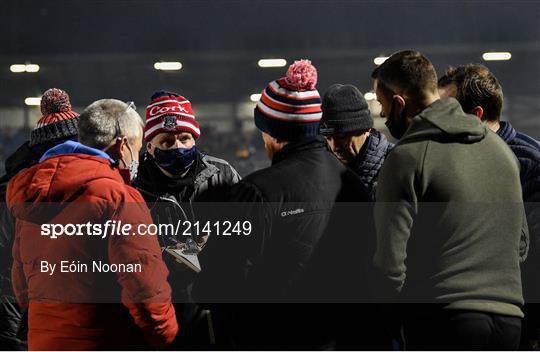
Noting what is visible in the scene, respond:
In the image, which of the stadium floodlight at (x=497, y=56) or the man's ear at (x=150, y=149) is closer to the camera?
the man's ear at (x=150, y=149)

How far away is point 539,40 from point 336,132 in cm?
309

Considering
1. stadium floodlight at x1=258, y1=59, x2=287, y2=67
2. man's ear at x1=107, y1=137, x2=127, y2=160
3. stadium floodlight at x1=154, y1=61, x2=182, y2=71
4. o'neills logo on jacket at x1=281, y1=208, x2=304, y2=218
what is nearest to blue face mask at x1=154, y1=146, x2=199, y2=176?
man's ear at x1=107, y1=137, x2=127, y2=160

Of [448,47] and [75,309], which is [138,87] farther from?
[75,309]

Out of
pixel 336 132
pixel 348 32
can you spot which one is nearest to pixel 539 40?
pixel 348 32

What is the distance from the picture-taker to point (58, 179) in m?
2.07

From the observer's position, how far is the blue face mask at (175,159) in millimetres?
2809

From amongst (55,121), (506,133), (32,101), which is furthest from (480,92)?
(32,101)

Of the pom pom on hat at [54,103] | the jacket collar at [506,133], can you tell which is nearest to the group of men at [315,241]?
the jacket collar at [506,133]

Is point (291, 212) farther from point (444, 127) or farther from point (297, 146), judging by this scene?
point (444, 127)

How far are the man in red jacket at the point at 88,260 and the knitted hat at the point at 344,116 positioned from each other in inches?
37.9

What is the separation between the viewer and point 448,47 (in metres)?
5.39

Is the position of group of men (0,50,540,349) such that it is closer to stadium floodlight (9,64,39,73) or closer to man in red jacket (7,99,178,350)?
man in red jacket (7,99,178,350)

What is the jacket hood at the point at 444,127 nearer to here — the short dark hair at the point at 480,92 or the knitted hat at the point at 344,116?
the short dark hair at the point at 480,92

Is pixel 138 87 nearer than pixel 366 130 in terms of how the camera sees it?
No
